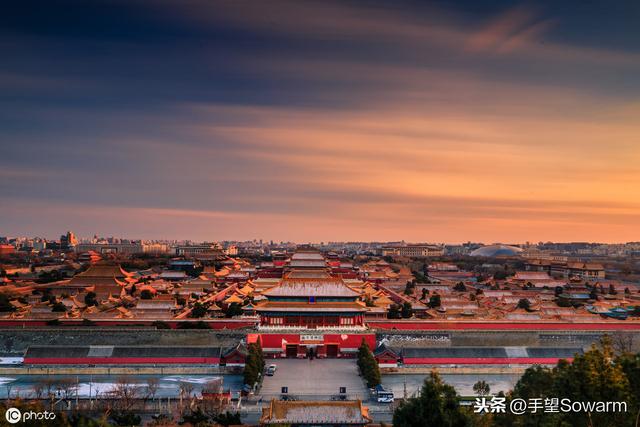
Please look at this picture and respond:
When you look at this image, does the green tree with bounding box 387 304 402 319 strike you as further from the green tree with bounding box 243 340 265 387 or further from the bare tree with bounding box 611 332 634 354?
the green tree with bounding box 243 340 265 387

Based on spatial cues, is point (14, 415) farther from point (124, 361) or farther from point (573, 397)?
point (124, 361)

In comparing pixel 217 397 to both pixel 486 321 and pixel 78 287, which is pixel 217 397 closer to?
pixel 486 321

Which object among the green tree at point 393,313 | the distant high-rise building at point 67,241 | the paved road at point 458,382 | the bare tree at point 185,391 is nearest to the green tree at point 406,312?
the green tree at point 393,313

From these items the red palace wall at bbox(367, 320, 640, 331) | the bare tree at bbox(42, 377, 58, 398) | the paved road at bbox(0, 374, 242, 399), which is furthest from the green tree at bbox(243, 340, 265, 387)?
the red palace wall at bbox(367, 320, 640, 331)

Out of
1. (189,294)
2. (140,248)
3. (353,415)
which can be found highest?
(140,248)

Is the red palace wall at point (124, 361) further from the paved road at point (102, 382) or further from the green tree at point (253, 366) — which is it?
the green tree at point (253, 366)

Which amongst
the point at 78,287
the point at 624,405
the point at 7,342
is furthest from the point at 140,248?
the point at 624,405
